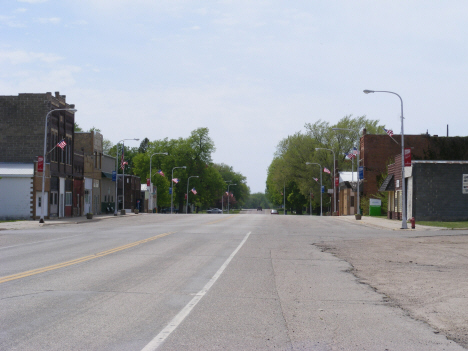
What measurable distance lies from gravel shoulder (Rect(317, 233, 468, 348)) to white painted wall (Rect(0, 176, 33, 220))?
33850 millimetres

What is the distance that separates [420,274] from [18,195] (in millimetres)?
42928

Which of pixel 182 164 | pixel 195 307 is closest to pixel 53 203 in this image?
pixel 195 307

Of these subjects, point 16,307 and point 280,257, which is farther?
point 280,257

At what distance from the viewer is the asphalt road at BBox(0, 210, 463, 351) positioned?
6984 mm

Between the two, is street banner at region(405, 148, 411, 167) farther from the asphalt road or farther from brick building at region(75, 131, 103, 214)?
brick building at region(75, 131, 103, 214)

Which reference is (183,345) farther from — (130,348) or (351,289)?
(351,289)

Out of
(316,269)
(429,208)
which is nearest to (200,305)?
(316,269)

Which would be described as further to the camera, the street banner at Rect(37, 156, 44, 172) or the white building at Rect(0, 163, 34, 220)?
the white building at Rect(0, 163, 34, 220)

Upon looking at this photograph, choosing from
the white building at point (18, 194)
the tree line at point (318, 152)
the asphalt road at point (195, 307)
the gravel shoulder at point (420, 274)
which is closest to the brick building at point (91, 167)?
the white building at point (18, 194)

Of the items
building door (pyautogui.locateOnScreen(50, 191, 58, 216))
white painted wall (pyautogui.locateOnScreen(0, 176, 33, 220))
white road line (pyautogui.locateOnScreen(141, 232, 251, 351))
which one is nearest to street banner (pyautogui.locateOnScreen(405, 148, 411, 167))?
white road line (pyautogui.locateOnScreen(141, 232, 251, 351))

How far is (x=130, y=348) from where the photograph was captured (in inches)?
257

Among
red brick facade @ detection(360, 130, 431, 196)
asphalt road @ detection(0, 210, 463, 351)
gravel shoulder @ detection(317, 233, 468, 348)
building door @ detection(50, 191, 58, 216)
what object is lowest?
gravel shoulder @ detection(317, 233, 468, 348)

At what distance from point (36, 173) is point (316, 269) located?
132 feet

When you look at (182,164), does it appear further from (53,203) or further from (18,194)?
(18,194)
